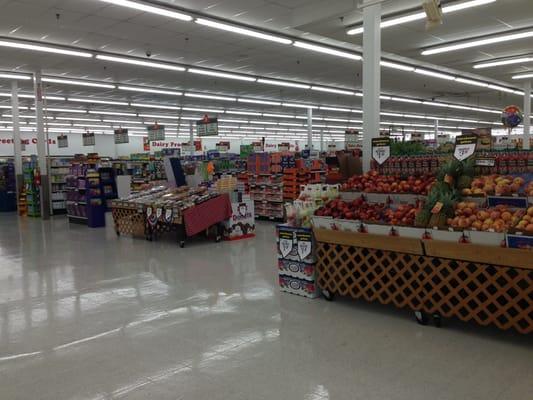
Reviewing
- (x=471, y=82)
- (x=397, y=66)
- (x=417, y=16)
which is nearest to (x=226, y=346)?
(x=417, y=16)

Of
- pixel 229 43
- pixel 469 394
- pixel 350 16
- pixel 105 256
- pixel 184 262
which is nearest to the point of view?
pixel 469 394

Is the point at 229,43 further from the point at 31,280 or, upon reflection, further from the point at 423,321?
the point at 423,321

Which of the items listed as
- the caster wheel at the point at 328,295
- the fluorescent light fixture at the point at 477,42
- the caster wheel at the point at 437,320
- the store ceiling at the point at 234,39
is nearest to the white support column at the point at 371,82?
the store ceiling at the point at 234,39

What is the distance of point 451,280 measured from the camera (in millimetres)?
4238

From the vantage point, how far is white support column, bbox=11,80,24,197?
1566cm

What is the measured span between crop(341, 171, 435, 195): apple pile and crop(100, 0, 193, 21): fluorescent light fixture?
17.2 feet

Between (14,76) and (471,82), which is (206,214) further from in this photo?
(471,82)

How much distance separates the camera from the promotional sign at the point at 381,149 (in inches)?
247

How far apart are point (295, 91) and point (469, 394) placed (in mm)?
17282

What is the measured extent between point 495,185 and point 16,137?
16.2 meters

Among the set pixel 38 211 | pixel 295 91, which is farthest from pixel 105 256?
pixel 295 91

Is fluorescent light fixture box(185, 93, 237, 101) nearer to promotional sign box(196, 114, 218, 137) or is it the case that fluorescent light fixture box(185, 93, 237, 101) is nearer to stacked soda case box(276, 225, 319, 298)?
promotional sign box(196, 114, 218, 137)

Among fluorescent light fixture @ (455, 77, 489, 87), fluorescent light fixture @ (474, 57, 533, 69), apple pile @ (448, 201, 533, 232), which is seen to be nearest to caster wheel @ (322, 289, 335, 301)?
apple pile @ (448, 201, 533, 232)

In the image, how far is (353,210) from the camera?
210 inches
